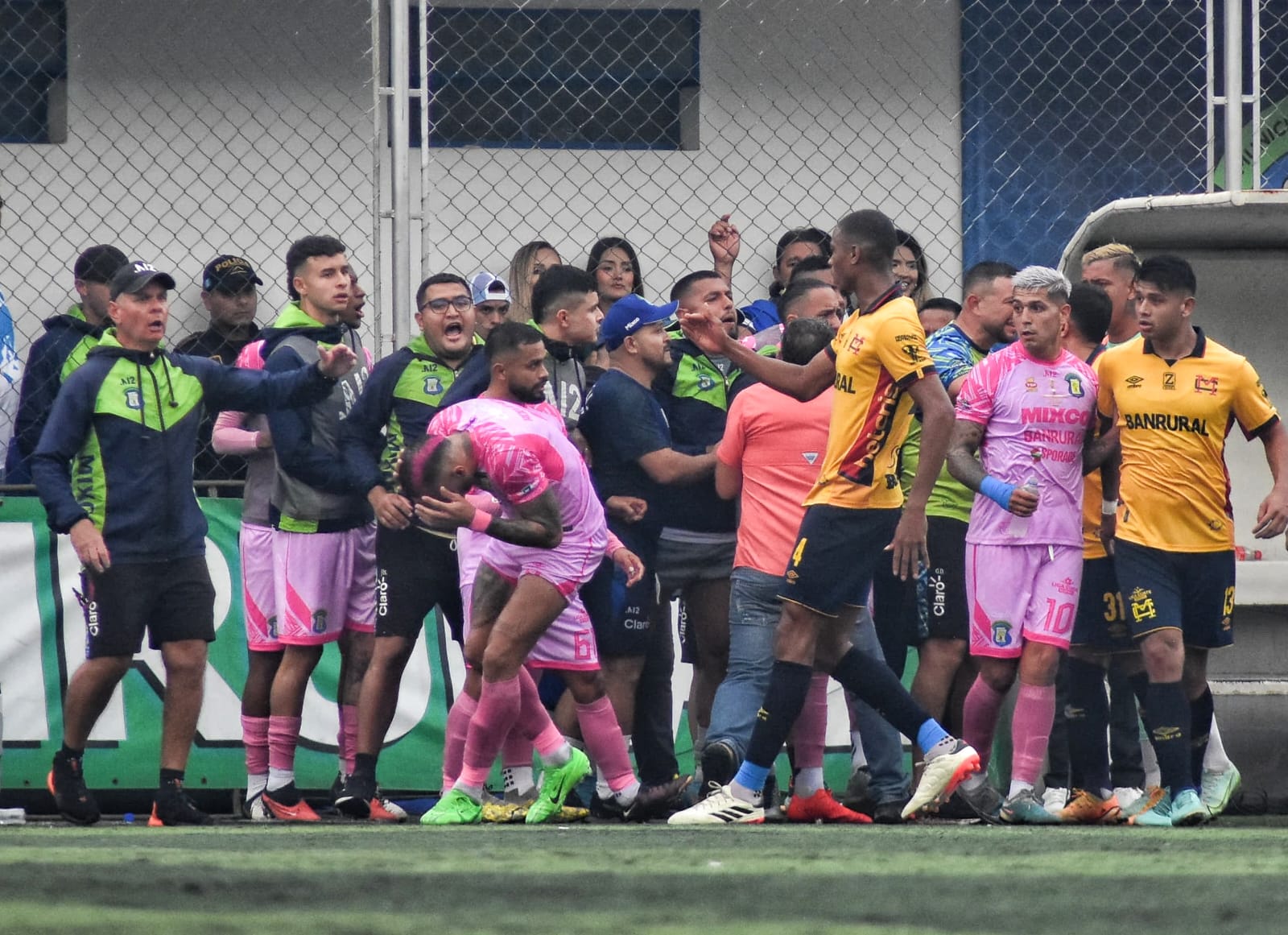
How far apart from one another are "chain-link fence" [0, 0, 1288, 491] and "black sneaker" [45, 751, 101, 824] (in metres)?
3.33

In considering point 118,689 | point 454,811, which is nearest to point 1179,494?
point 454,811

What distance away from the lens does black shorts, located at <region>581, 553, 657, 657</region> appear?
684 centimetres

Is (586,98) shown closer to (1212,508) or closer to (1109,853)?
(1212,508)

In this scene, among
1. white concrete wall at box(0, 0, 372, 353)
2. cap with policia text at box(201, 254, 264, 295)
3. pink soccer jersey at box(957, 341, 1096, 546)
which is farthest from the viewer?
white concrete wall at box(0, 0, 372, 353)

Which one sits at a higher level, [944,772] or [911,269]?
[911,269]

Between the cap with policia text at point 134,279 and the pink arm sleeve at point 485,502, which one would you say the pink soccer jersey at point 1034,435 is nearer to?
the pink arm sleeve at point 485,502

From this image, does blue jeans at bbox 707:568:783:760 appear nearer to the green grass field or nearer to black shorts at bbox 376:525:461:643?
black shorts at bbox 376:525:461:643

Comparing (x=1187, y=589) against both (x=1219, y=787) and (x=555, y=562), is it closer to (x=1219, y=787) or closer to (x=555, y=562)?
(x=1219, y=787)

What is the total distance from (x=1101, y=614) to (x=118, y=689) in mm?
Result: 3589

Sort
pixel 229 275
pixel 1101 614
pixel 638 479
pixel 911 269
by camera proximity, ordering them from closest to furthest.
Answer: pixel 1101 614 → pixel 638 479 → pixel 229 275 → pixel 911 269

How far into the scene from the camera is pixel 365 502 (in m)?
7.07

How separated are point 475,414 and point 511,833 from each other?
1614 millimetres

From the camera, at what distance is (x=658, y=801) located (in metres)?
6.60

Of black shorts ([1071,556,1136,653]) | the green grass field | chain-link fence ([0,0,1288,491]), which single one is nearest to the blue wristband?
black shorts ([1071,556,1136,653])
